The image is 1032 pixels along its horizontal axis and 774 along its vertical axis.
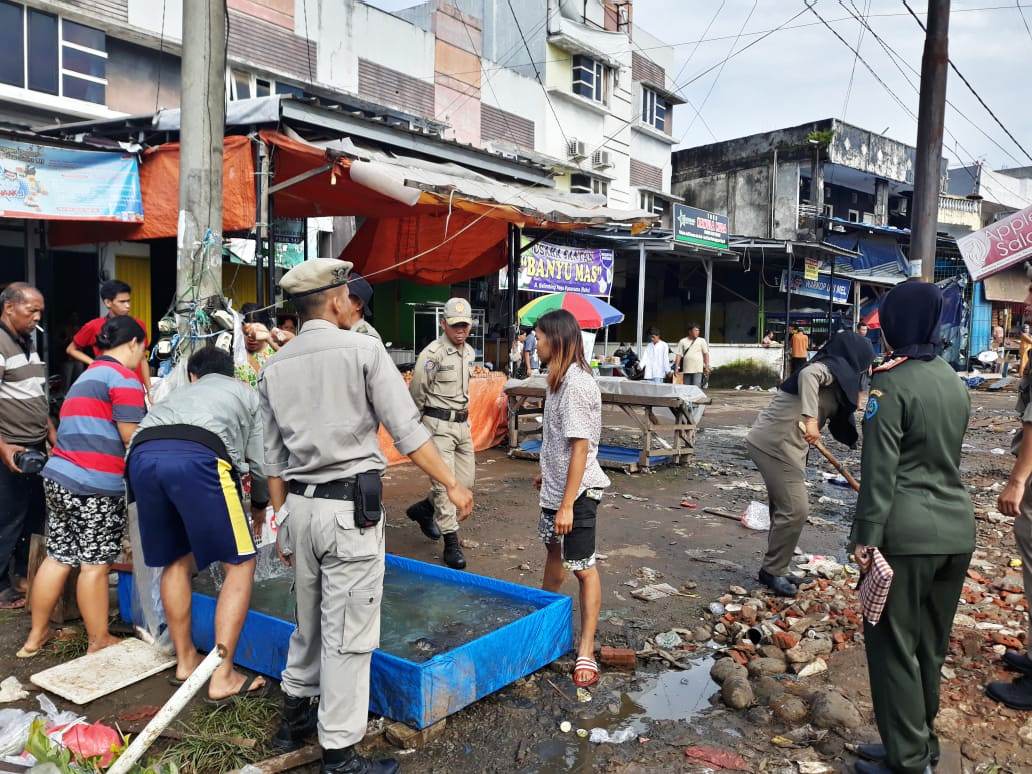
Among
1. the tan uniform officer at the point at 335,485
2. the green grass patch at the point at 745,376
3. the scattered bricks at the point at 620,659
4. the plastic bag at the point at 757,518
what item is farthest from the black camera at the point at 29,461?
the green grass patch at the point at 745,376

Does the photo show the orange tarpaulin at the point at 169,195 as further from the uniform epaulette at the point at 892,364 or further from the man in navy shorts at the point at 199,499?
the uniform epaulette at the point at 892,364

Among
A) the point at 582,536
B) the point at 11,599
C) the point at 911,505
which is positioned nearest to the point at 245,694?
the point at 582,536

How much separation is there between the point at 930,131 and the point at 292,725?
24.3ft

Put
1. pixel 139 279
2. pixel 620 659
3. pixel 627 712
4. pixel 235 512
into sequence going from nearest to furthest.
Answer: pixel 235 512
pixel 627 712
pixel 620 659
pixel 139 279

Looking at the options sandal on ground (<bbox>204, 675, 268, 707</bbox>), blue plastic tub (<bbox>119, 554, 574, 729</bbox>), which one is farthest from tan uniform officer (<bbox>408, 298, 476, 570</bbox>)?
sandal on ground (<bbox>204, 675, 268, 707</bbox>)

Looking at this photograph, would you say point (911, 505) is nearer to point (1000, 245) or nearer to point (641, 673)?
point (641, 673)

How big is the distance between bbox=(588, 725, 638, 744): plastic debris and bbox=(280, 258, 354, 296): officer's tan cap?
221 cm

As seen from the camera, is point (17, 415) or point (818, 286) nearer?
point (17, 415)

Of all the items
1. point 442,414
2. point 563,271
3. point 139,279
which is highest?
point 563,271

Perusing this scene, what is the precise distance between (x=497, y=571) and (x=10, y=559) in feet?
10.1

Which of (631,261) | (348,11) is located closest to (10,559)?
(348,11)

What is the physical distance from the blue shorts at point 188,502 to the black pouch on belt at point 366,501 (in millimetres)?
896

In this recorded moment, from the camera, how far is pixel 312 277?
2879mm

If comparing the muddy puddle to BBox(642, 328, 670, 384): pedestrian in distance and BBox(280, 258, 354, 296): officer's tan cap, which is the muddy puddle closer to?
BBox(280, 258, 354, 296): officer's tan cap
